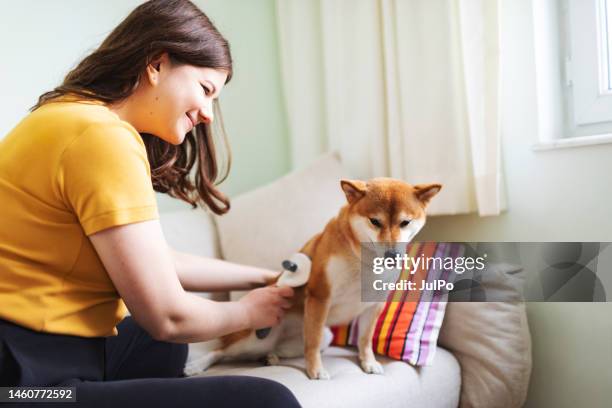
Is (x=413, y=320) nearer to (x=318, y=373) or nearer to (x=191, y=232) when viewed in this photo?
(x=318, y=373)

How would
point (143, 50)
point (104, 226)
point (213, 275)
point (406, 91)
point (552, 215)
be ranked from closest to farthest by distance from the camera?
1. point (104, 226)
2. point (143, 50)
3. point (213, 275)
4. point (552, 215)
5. point (406, 91)

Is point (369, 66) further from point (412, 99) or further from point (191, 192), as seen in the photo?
point (191, 192)

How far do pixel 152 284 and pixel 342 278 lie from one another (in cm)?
53

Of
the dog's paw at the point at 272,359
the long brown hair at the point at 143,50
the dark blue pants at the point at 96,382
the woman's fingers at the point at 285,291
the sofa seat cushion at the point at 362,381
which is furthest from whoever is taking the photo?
the dog's paw at the point at 272,359

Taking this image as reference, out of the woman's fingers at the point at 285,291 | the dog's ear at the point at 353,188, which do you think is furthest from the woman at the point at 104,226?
the dog's ear at the point at 353,188

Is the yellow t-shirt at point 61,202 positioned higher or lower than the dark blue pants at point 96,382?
higher

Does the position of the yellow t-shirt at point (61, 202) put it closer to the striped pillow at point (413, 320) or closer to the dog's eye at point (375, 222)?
the dog's eye at point (375, 222)

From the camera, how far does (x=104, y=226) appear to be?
2.75ft

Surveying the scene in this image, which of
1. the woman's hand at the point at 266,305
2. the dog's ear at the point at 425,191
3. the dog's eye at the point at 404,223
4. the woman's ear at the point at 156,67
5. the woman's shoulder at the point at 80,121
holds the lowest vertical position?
the woman's hand at the point at 266,305

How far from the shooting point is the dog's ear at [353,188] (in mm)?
1228

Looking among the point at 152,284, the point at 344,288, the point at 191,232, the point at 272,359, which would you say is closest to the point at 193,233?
the point at 191,232

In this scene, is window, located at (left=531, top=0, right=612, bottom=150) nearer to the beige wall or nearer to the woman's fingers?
the beige wall

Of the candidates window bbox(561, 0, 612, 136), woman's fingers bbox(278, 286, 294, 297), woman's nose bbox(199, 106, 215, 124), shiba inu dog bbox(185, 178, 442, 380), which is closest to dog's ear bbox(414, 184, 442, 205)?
shiba inu dog bbox(185, 178, 442, 380)

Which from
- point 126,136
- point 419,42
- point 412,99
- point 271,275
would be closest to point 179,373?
point 271,275
